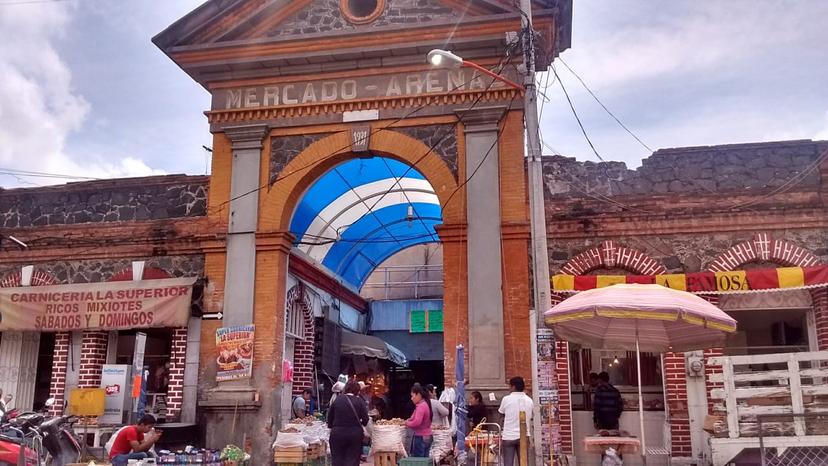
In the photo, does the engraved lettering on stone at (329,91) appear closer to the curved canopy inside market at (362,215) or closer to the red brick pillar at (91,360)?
the curved canopy inside market at (362,215)

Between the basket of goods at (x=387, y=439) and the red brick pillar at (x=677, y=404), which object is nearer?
the basket of goods at (x=387, y=439)

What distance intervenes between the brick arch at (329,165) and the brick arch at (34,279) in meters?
4.99

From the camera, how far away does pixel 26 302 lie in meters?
15.2

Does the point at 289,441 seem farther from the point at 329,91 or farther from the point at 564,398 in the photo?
the point at 329,91

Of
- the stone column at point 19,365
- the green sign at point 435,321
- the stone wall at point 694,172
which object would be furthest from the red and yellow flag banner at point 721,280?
the green sign at point 435,321

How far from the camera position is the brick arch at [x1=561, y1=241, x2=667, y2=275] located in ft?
44.0

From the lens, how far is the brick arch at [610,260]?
44.0 ft

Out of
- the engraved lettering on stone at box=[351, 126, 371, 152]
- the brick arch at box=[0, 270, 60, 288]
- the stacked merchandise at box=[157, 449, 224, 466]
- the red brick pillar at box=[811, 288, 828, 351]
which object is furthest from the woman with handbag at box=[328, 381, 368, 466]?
the brick arch at box=[0, 270, 60, 288]

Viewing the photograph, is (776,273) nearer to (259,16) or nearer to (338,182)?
(338,182)

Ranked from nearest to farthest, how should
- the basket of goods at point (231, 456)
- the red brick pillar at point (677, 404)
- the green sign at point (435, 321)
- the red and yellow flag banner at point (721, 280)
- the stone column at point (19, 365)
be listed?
the basket of goods at point (231, 456)
the red and yellow flag banner at point (721, 280)
the red brick pillar at point (677, 404)
the stone column at point (19, 365)
the green sign at point (435, 321)

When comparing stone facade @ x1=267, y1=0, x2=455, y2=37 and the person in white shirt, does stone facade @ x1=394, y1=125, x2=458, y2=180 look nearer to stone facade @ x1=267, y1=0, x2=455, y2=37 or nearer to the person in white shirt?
stone facade @ x1=267, y1=0, x2=455, y2=37

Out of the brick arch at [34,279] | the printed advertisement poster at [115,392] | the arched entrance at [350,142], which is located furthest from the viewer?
the brick arch at [34,279]

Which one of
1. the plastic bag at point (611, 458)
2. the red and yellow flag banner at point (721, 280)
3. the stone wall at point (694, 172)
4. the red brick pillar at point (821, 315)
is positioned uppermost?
the stone wall at point (694, 172)

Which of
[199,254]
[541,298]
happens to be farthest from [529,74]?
[199,254]
